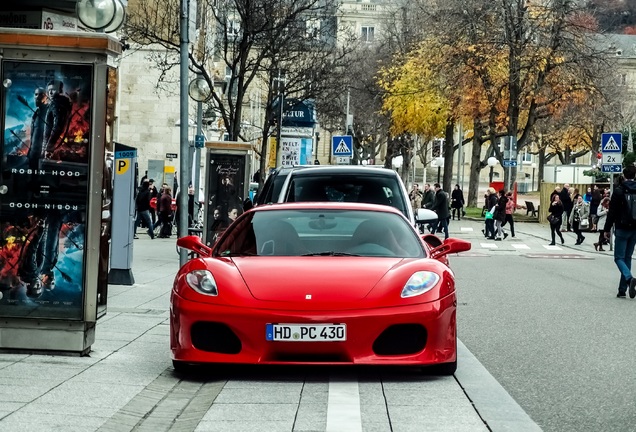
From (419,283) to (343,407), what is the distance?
174 cm

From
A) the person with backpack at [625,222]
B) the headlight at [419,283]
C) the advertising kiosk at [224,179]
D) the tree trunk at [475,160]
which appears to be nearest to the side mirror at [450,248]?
the headlight at [419,283]

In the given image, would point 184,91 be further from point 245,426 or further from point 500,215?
point 500,215

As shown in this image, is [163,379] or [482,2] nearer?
[163,379]

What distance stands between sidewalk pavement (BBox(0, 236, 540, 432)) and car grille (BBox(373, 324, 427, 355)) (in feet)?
0.72

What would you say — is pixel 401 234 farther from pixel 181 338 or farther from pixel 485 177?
pixel 485 177

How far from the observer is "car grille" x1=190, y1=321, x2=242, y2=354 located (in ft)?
30.7

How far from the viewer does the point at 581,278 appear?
79.5 ft

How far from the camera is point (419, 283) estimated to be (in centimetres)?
954

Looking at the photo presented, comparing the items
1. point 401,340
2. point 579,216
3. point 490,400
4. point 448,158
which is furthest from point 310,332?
point 448,158

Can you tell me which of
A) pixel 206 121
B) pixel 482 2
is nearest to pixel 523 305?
pixel 206 121

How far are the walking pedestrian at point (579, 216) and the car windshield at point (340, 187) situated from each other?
28.1m

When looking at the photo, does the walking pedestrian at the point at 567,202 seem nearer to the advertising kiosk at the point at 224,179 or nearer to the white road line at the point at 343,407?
the advertising kiosk at the point at 224,179

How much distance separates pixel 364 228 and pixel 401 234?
0.29 meters

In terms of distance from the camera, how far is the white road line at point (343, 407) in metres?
7.30
